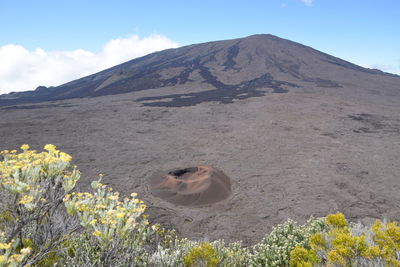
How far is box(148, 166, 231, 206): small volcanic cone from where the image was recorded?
938 centimetres

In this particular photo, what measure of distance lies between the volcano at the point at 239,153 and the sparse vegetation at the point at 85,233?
Answer: 11.0 feet

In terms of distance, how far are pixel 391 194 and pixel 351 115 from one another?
52.1ft

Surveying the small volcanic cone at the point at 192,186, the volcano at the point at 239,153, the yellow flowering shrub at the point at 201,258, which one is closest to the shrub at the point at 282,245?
the yellow flowering shrub at the point at 201,258

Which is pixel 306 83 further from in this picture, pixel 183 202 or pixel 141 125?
pixel 183 202

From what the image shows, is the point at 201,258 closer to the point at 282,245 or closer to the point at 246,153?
the point at 282,245

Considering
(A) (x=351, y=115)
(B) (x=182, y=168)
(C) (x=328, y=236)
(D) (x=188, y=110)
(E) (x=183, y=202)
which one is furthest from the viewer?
(D) (x=188, y=110)

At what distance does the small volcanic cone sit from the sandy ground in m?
0.35

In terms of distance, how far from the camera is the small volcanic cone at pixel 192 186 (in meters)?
9.38

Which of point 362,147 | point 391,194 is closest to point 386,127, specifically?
point 362,147

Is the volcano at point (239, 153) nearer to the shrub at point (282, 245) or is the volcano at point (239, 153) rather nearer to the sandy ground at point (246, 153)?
the sandy ground at point (246, 153)

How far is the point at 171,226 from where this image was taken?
7.83 m

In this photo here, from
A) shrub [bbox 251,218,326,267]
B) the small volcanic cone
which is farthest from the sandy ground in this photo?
shrub [bbox 251,218,326,267]

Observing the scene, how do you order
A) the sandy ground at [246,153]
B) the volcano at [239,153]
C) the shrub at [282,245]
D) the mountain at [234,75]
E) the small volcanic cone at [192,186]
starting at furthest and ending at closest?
the mountain at [234,75] < the small volcanic cone at [192,186] < the volcano at [239,153] < the sandy ground at [246,153] < the shrub at [282,245]

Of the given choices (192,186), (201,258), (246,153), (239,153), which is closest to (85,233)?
(201,258)
